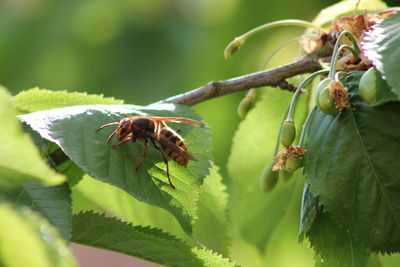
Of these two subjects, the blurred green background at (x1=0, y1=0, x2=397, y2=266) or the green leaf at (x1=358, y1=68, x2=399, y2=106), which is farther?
the blurred green background at (x1=0, y1=0, x2=397, y2=266)

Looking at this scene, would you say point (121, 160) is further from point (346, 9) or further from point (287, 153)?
point (346, 9)

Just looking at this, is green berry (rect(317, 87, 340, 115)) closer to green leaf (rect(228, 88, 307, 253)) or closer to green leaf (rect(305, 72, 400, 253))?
green leaf (rect(305, 72, 400, 253))

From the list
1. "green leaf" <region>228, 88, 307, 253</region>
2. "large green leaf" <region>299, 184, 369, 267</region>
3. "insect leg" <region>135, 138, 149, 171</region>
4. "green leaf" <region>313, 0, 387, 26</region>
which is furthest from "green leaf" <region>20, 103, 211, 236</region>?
"green leaf" <region>313, 0, 387, 26</region>

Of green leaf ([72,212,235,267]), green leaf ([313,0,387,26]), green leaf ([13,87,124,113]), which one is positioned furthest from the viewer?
green leaf ([313,0,387,26])

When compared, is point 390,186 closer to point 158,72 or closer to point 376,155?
point 376,155

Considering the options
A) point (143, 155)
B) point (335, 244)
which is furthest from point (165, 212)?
point (335, 244)

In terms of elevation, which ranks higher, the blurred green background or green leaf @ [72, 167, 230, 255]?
green leaf @ [72, 167, 230, 255]

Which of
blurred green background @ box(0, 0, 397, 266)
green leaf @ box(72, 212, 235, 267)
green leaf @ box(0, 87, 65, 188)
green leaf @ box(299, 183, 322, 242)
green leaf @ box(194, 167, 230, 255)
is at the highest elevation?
green leaf @ box(0, 87, 65, 188)
